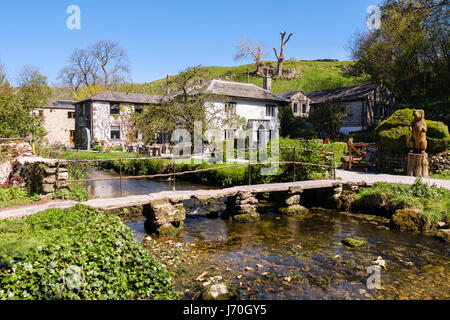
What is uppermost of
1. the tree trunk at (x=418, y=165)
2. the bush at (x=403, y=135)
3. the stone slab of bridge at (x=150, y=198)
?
the bush at (x=403, y=135)

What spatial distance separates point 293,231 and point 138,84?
81.9m

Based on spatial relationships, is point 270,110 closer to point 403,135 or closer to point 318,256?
point 403,135

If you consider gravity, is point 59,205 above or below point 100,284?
above

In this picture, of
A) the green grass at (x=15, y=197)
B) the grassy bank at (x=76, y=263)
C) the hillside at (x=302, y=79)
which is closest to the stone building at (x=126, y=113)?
the hillside at (x=302, y=79)

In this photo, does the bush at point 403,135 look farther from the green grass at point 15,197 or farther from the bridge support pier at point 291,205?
the green grass at point 15,197

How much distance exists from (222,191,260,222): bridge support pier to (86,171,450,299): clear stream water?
1.10 ft

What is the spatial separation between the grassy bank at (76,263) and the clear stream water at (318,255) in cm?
213

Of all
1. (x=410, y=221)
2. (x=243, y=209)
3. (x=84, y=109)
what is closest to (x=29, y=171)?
(x=243, y=209)

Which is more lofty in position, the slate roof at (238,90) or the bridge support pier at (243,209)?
the slate roof at (238,90)

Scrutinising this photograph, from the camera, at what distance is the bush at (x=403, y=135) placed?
697 inches

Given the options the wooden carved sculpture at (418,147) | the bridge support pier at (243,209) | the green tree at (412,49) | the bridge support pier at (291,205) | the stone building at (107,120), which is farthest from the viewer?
the stone building at (107,120)

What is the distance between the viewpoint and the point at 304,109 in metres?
42.5

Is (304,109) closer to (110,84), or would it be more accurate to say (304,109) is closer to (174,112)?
(174,112)
